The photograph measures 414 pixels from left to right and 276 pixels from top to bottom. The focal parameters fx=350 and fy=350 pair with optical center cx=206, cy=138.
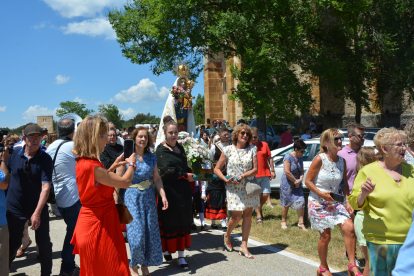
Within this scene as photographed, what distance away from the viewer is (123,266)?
3.30 meters

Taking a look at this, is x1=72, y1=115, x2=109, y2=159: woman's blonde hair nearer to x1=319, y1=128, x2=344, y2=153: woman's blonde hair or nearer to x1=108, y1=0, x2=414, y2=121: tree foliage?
x1=319, y1=128, x2=344, y2=153: woman's blonde hair

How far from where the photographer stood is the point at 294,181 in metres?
6.85

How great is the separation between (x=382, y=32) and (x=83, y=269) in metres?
17.2

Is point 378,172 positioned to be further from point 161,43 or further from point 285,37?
point 161,43

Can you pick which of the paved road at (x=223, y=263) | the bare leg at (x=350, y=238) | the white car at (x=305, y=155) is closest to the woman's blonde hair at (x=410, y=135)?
the bare leg at (x=350, y=238)

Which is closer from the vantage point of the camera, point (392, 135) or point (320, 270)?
point (392, 135)

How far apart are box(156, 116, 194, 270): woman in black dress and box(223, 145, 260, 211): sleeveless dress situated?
70cm

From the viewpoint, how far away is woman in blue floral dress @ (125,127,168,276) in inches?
177

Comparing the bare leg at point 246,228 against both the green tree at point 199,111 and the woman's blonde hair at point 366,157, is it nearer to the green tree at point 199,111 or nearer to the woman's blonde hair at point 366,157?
the woman's blonde hair at point 366,157

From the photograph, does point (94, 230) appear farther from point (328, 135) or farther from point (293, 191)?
point (293, 191)

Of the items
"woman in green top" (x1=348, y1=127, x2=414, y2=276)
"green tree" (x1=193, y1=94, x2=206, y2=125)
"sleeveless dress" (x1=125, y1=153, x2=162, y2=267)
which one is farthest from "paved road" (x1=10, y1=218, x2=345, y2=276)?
"green tree" (x1=193, y1=94, x2=206, y2=125)

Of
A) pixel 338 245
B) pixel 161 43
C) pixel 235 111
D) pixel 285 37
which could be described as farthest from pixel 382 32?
pixel 338 245

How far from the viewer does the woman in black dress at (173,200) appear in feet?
16.7

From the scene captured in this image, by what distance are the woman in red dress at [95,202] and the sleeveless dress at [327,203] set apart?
2.45 meters
